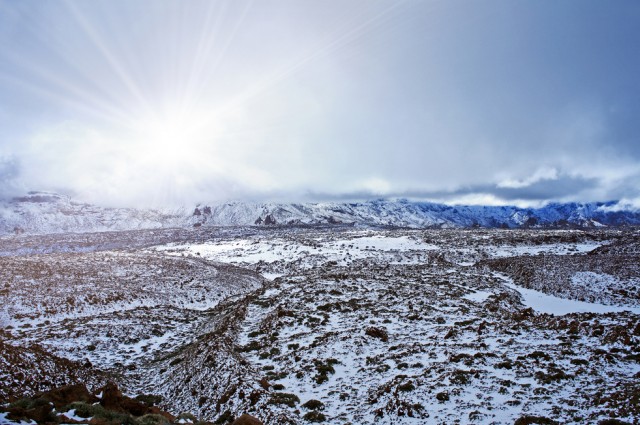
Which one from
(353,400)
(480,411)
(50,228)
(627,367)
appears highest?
(627,367)

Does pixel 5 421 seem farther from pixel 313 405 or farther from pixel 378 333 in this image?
pixel 378 333

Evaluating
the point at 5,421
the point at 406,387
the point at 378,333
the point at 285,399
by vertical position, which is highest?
the point at 5,421

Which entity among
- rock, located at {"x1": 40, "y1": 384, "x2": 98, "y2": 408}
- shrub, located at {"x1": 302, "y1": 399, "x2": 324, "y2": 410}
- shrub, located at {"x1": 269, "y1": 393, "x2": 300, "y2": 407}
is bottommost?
shrub, located at {"x1": 269, "y1": 393, "x2": 300, "y2": 407}

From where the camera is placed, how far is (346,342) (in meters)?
20.8

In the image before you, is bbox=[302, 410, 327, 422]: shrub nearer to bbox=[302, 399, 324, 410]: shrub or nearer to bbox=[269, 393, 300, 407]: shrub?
bbox=[302, 399, 324, 410]: shrub

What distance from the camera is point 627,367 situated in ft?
50.2

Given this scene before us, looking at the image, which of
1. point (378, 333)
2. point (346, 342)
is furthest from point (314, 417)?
point (378, 333)

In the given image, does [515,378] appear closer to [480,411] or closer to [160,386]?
[480,411]

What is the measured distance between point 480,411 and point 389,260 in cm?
5092

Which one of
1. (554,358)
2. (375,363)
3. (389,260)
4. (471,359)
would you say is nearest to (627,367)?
(554,358)

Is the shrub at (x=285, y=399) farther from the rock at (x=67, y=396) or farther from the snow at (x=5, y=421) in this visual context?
the snow at (x=5, y=421)

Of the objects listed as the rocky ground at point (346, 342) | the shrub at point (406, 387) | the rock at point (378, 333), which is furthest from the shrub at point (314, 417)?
the rock at point (378, 333)

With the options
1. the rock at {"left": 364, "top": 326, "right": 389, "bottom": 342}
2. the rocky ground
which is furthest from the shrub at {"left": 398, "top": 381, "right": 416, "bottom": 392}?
the rock at {"left": 364, "top": 326, "right": 389, "bottom": 342}

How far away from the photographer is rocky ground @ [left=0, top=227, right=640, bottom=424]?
1383 cm
